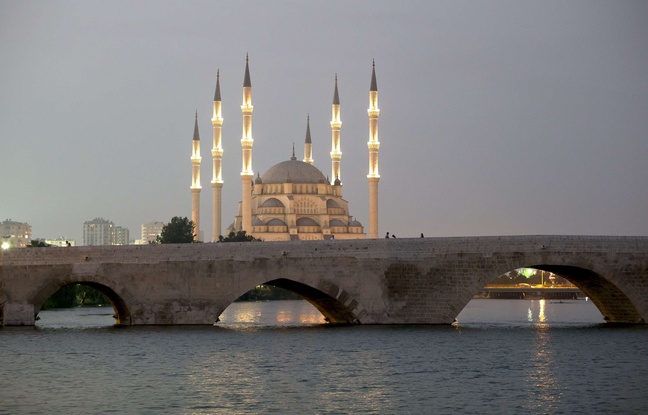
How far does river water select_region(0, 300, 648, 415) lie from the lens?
1196 inches

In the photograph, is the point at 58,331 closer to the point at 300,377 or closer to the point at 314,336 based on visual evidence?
the point at 314,336

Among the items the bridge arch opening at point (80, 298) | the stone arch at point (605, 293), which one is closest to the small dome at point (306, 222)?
the bridge arch opening at point (80, 298)

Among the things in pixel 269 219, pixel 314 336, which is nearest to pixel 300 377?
pixel 314 336

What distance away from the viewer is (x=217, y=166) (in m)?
118

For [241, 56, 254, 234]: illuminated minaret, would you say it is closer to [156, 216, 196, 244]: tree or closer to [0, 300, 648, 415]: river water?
[156, 216, 196, 244]: tree

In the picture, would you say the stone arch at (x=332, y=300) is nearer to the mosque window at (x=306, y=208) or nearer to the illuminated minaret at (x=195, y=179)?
the illuminated minaret at (x=195, y=179)

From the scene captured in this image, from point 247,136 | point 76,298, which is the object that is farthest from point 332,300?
point 247,136

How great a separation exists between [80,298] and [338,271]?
47.7m

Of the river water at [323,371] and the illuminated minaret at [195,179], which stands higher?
the illuminated minaret at [195,179]

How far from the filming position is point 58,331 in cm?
5138

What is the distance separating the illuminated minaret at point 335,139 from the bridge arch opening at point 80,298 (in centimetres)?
4221

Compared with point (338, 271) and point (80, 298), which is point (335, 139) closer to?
point (80, 298)

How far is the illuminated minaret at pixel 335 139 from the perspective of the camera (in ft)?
419

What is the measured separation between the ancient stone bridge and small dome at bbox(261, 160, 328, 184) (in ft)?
292
